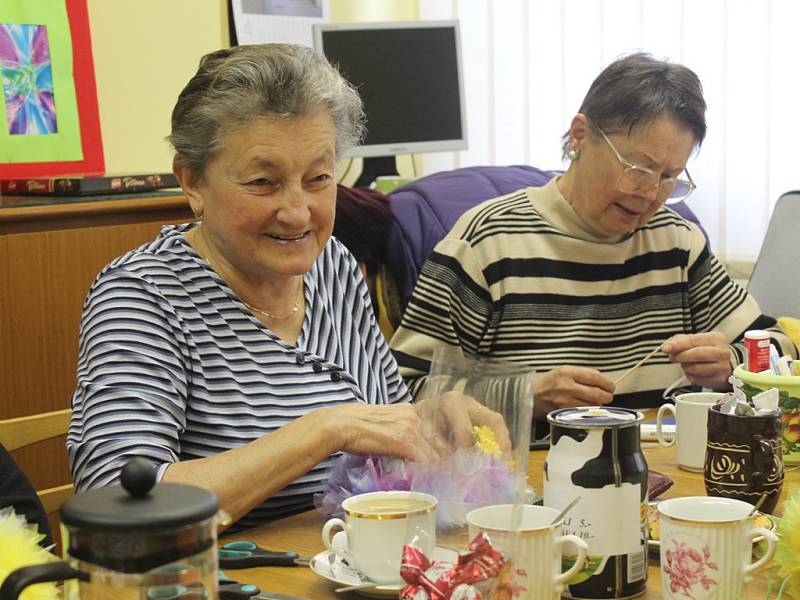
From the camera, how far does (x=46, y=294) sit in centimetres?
230

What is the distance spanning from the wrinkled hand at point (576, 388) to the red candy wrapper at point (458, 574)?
0.95m

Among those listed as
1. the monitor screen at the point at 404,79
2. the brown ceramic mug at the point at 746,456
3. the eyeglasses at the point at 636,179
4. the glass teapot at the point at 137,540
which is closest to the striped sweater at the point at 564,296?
the eyeglasses at the point at 636,179

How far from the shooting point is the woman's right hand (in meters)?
1.32

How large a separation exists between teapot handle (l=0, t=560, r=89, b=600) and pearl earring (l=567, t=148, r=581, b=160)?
169 centimetres

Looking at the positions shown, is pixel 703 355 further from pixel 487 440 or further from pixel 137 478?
pixel 137 478

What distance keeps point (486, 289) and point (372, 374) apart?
421mm

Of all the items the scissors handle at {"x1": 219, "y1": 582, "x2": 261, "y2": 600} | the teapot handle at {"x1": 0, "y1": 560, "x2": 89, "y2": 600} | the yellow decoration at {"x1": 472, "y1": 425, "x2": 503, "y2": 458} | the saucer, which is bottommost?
the saucer

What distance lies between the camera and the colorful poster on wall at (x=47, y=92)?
269 cm

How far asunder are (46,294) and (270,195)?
0.90 meters

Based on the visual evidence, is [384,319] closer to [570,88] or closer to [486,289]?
[486,289]

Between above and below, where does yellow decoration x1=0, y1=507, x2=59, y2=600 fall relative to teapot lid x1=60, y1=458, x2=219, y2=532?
below

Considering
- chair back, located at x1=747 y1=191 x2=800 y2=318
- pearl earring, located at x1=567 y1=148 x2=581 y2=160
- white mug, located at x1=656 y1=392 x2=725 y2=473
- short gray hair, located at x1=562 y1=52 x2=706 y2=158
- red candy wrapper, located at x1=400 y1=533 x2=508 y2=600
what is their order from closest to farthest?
red candy wrapper, located at x1=400 y1=533 x2=508 y2=600 → white mug, located at x1=656 y1=392 x2=725 y2=473 → short gray hair, located at x1=562 y1=52 x2=706 y2=158 → pearl earring, located at x1=567 y1=148 x2=581 y2=160 → chair back, located at x1=747 y1=191 x2=800 y2=318

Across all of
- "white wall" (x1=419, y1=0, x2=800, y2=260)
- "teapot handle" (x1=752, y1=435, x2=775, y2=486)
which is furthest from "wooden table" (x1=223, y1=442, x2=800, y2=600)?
"white wall" (x1=419, y1=0, x2=800, y2=260)

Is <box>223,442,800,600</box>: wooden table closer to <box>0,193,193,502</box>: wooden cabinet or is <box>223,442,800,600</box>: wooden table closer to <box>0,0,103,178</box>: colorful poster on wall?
<box>0,193,193,502</box>: wooden cabinet
